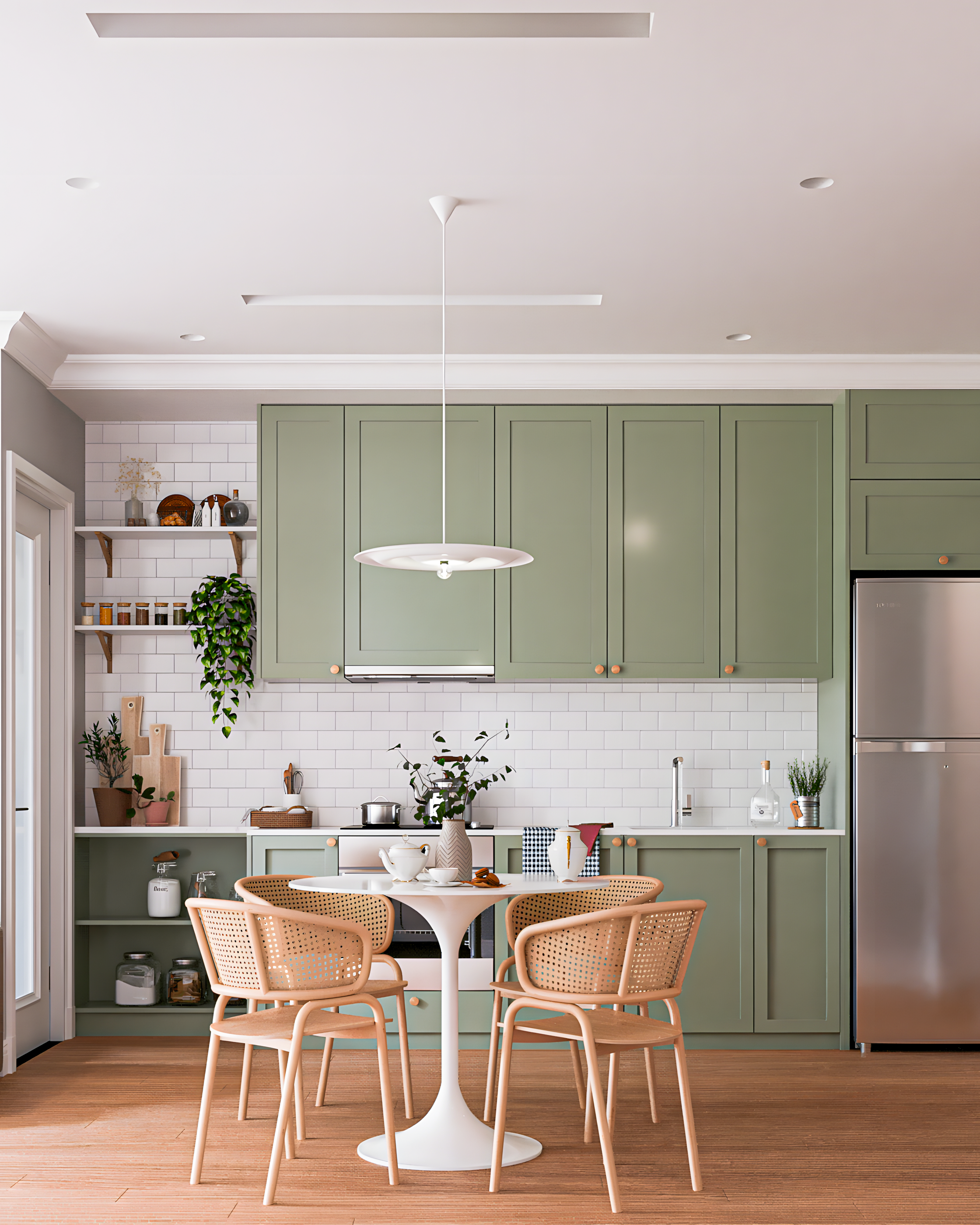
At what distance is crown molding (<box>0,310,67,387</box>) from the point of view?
14.0 feet

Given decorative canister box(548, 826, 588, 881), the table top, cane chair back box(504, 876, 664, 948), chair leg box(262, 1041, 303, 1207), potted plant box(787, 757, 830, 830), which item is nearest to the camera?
chair leg box(262, 1041, 303, 1207)

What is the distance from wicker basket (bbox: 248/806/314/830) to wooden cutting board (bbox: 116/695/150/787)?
2.20 feet

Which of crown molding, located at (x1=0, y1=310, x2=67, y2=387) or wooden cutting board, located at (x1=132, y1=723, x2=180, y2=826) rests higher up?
crown molding, located at (x1=0, y1=310, x2=67, y2=387)

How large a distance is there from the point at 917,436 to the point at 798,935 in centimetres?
215

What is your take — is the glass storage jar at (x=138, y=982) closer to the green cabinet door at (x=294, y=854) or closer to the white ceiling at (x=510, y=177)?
the green cabinet door at (x=294, y=854)

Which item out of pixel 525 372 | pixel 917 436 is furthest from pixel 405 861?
pixel 917 436

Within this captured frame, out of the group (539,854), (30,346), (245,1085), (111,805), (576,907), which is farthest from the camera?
(111,805)

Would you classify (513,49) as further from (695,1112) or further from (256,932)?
(695,1112)

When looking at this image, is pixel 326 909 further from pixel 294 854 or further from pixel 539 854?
pixel 539 854

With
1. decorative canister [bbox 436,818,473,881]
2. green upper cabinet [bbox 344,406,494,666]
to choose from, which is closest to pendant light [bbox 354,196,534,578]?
decorative canister [bbox 436,818,473,881]

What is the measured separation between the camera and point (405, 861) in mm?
3473

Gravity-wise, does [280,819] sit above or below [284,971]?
above

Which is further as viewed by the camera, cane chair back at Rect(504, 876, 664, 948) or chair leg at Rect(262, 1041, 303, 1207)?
cane chair back at Rect(504, 876, 664, 948)

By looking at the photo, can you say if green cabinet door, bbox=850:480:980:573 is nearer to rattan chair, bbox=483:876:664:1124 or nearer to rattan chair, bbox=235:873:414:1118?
rattan chair, bbox=483:876:664:1124
